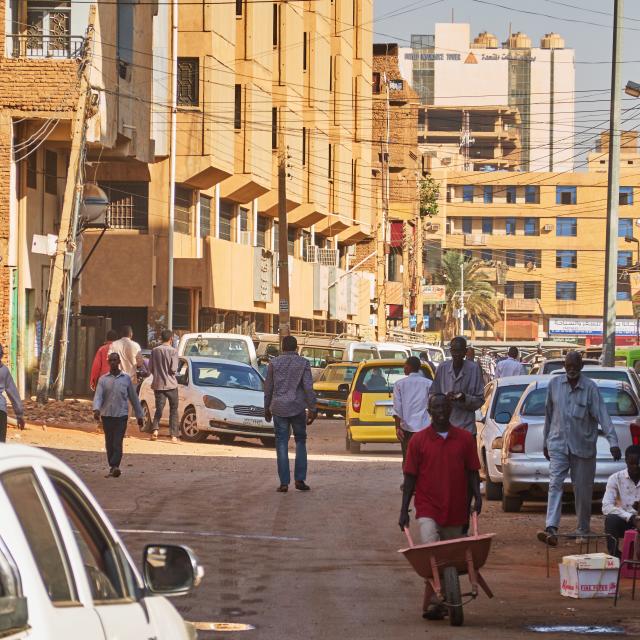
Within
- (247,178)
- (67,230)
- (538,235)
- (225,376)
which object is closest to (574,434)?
(225,376)

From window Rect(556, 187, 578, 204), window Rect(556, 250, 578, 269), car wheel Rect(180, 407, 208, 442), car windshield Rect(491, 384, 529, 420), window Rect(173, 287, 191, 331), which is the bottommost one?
car wheel Rect(180, 407, 208, 442)

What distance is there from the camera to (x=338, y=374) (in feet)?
146

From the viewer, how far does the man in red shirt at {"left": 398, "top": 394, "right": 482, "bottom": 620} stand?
36.2ft

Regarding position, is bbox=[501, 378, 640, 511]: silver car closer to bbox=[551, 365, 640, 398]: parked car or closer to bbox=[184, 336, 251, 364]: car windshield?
bbox=[551, 365, 640, 398]: parked car

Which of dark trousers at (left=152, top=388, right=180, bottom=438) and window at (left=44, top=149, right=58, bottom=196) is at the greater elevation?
window at (left=44, top=149, right=58, bottom=196)

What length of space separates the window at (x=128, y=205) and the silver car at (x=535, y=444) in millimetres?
34084

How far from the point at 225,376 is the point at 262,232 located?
35.3m

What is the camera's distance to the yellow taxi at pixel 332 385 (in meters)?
43.9

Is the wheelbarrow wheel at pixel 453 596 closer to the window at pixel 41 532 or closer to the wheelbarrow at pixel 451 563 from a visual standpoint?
the wheelbarrow at pixel 451 563

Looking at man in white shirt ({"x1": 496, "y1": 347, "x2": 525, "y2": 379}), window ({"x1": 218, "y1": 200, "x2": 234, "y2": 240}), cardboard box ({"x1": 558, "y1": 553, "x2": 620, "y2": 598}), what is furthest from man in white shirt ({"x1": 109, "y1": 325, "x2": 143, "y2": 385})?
window ({"x1": 218, "y1": 200, "x2": 234, "y2": 240})

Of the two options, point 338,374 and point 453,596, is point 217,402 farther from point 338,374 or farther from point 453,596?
point 453,596

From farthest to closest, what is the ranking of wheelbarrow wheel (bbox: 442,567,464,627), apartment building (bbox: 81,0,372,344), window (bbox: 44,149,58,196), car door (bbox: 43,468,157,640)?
apartment building (bbox: 81,0,372,344) → window (bbox: 44,149,58,196) → wheelbarrow wheel (bbox: 442,567,464,627) → car door (bbox: 43,468,157,640)

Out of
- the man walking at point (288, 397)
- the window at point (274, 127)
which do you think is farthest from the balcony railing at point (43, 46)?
the window at point (274, 127)

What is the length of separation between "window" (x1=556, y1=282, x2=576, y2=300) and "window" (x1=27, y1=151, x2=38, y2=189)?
112m
